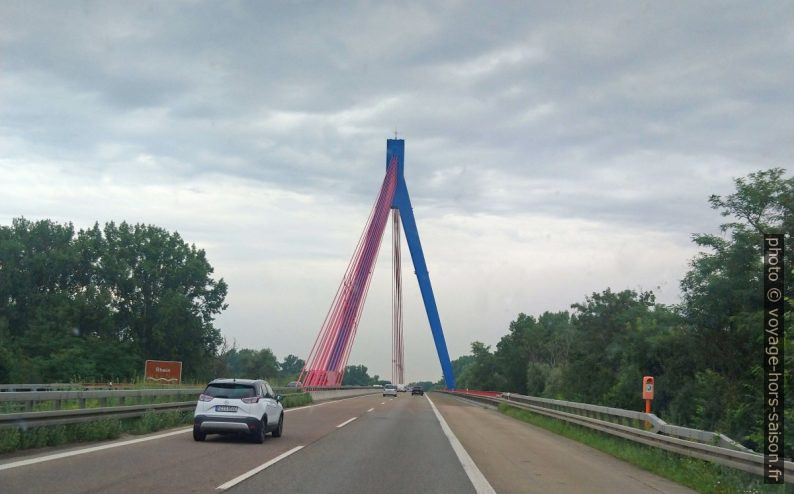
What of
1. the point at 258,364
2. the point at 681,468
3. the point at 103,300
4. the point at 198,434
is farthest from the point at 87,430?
the point at 258,364

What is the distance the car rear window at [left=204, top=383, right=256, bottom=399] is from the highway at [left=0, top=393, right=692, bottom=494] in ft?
3.66

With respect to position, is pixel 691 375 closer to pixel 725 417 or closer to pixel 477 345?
pixel 725 417

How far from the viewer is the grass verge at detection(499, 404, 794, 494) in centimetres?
1144

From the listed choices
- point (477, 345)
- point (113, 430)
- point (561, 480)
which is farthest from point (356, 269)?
point (477, 345)

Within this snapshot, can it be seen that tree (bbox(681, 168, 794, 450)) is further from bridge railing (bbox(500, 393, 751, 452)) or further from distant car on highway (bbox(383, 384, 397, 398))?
distant car on highway (bbox(383, 384, 397, 398))

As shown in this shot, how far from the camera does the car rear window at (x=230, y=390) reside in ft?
58.6

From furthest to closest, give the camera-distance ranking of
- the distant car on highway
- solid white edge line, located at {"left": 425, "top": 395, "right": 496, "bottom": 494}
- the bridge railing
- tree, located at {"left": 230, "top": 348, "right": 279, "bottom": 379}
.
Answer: tree, located at {"left": 230, "top": 348, "right": 279, "bottom": 379}
the distant car on highway
the bridge railing
solid white edge line, located at {"left": 425, "top": 395, "right": 496, "bottom": 494}

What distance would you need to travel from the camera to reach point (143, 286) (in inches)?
3499

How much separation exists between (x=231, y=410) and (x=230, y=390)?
0.55 meters

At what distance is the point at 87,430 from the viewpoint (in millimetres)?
16578

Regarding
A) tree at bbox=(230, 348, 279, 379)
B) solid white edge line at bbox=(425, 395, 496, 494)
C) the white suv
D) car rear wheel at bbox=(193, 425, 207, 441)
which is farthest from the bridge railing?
tree at bbox=(230, 348, 279, 379)

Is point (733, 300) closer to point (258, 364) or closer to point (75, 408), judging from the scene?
point (75, 408)

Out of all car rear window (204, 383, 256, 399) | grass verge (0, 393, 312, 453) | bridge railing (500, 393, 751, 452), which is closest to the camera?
bridge railing (500, 393, 751, 452)

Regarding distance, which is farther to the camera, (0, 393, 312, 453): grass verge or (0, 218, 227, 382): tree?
(0, 218, 227, 382): tree
